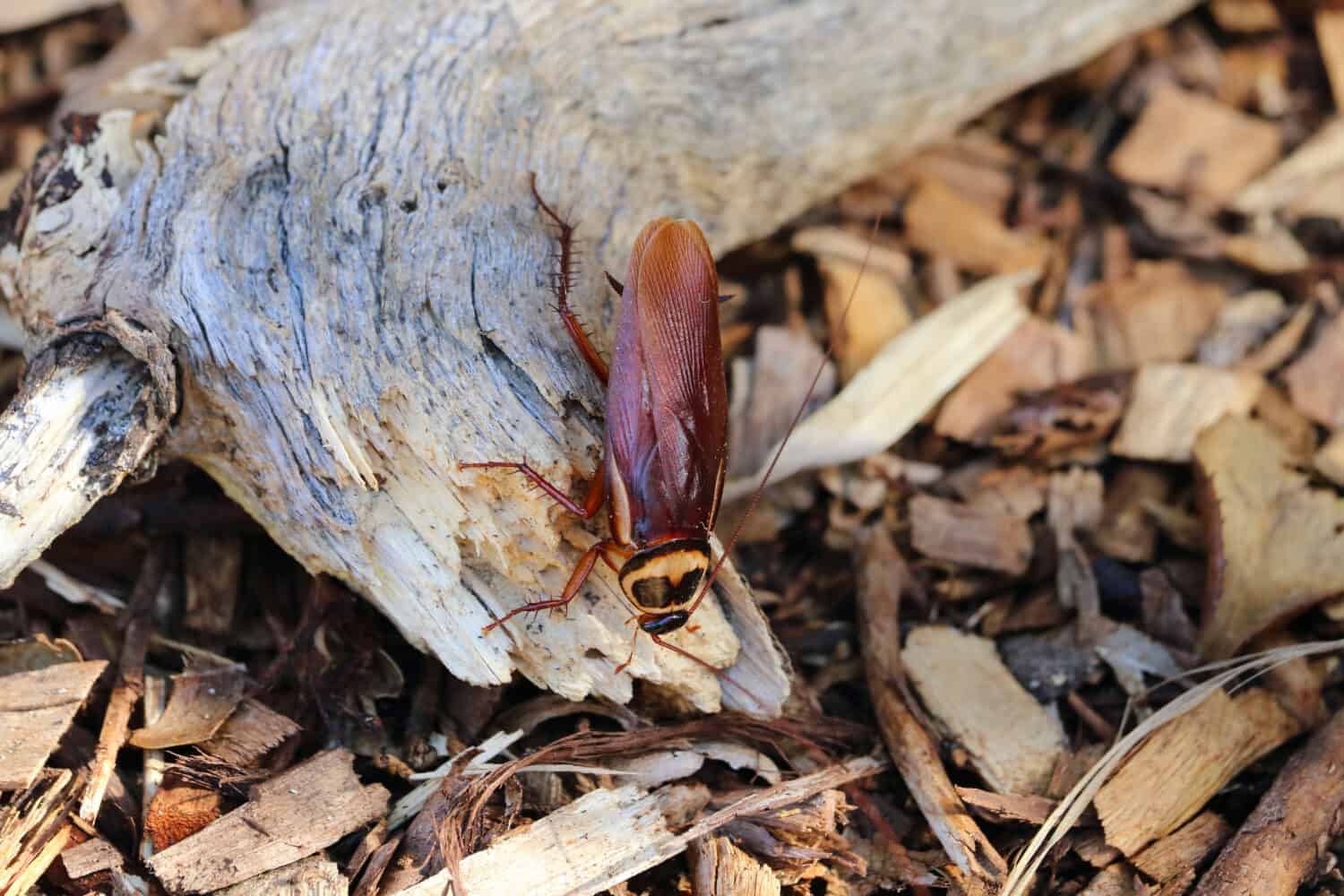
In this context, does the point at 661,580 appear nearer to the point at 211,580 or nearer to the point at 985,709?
the point at 985,709

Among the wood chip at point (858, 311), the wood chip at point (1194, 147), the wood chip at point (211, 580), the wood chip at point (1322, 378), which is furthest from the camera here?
the wood chip at point (1194, 147)

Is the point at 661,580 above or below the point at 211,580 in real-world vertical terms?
below

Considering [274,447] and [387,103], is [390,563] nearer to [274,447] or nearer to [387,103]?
[274,447]

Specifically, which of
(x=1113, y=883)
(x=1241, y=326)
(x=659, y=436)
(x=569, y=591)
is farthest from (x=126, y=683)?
(x=1241, y=326)

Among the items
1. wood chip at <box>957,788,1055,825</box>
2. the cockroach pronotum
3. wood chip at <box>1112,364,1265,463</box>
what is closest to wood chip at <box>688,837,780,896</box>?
the cockroach pronotum

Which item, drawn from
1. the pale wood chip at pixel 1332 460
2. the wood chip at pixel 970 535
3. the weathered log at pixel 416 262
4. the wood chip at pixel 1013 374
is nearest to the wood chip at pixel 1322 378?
the pale wood chip at pixel 1332 460

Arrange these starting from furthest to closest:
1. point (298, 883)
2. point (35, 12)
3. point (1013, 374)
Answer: point (35, 12) → point (1013, 374) → point (298, 883)

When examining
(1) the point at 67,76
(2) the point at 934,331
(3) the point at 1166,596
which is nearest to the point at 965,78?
(2) the point at 934,331

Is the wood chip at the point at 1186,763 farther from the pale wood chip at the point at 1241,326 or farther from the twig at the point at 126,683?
the twig at the point at 126,683
